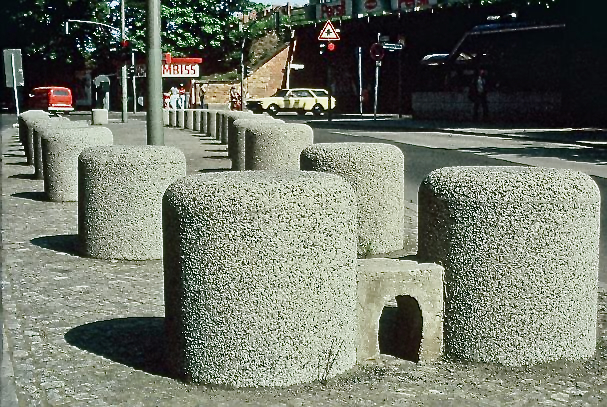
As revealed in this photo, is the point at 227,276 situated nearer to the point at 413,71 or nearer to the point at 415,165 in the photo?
the point at 415,165

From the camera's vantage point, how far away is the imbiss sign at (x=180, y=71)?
2586 inches

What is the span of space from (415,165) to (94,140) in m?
7.57

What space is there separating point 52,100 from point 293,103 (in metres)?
15.6

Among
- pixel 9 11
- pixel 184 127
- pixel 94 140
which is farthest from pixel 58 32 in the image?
pixel 94 140

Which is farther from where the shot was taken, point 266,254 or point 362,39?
point 362,39

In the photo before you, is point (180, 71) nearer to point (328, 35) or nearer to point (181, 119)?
point (181, 119)

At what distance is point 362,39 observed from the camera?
200 feet

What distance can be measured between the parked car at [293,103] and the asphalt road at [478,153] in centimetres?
2586

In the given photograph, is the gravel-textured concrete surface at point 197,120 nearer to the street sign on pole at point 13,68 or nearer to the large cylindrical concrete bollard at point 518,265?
the street sign on pole at point 13,68

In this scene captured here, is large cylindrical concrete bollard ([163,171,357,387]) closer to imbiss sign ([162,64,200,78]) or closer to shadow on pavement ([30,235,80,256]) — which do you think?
shadow on pavement ([30,235,80,256])

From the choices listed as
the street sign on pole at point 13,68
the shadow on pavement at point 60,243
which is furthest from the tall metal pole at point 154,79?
the street sign on pole at point 13,68

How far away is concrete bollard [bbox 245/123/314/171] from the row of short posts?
705 cm

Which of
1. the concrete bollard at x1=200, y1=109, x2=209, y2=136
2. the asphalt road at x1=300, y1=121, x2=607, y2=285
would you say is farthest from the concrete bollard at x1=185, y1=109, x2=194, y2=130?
the asphalt road at x1=300, y1=121, x2=607, y2=285

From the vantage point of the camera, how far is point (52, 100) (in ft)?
207
